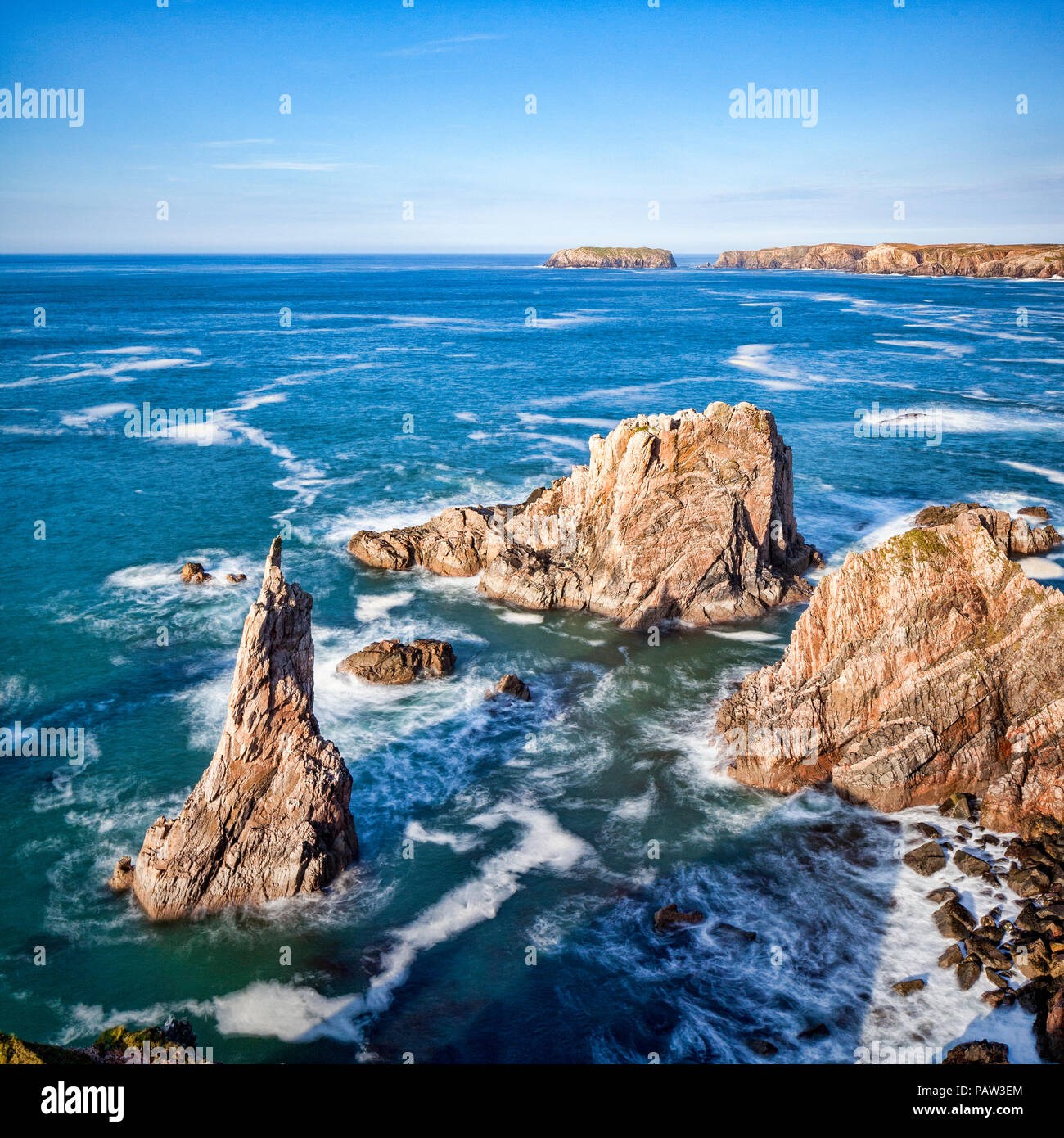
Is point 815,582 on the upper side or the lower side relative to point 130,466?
lower

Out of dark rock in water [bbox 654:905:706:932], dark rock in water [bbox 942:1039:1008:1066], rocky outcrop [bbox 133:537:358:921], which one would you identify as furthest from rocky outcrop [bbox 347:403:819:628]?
dark rock in water [bbox 942:1039:1008:1066]

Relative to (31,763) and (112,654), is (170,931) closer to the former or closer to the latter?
(31,763)

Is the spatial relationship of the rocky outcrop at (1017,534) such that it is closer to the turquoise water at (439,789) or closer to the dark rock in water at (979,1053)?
the turquoise water at (439,789)

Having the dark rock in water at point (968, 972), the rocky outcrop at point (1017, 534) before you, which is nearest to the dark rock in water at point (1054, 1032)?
the dark rock in water at point (968, 972)

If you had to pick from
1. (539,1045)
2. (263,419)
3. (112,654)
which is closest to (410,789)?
(539,1045)

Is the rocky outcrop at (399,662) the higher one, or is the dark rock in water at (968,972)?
the rocky outcrop at (399,662)

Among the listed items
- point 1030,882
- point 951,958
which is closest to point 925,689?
point 1030,882

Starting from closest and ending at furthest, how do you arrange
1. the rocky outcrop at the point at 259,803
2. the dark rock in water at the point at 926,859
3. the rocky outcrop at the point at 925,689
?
the rocky outcrop at the point at 259,803 < the dark rock in water at the point at 926,859 < the rocky outcrop at the point at 925,689
